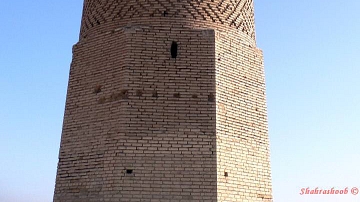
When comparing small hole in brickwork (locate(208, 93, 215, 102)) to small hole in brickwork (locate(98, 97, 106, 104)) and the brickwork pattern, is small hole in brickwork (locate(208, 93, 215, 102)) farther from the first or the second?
small hole in brickwork (locate(98, 97, 106, 104))

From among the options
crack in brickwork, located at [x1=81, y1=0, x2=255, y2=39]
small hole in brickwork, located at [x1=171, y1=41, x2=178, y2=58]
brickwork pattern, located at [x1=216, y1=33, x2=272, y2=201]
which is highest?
crack in brickwork, located at [x1=81, y1=0, x2=255, y2=39]

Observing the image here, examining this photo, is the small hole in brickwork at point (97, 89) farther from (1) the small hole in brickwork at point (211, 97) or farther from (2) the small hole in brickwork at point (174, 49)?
(1) the small hole in brickwork at point (211, 97)

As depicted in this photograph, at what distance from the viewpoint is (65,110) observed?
629 centimetres

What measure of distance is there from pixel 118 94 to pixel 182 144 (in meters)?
1.05

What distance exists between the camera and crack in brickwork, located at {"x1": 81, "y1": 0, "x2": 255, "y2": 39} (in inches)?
246

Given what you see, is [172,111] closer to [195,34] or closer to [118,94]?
[118,94]

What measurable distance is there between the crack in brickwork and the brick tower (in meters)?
0.02

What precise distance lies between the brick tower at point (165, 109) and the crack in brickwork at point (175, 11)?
2cm

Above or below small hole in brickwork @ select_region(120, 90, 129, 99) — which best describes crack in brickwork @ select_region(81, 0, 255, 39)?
above

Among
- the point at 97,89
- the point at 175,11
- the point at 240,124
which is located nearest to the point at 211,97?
the point at 240,124

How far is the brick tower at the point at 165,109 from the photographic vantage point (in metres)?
5.43

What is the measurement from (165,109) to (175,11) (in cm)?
145

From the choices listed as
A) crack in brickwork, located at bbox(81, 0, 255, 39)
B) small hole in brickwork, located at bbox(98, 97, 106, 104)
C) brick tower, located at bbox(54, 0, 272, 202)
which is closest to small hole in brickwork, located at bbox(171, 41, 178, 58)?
brick tower, located at bbox(54, 0, 272, 202)

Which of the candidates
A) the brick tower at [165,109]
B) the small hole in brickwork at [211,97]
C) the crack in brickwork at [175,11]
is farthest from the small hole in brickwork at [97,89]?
the small hole in brickwork at [211,97]
